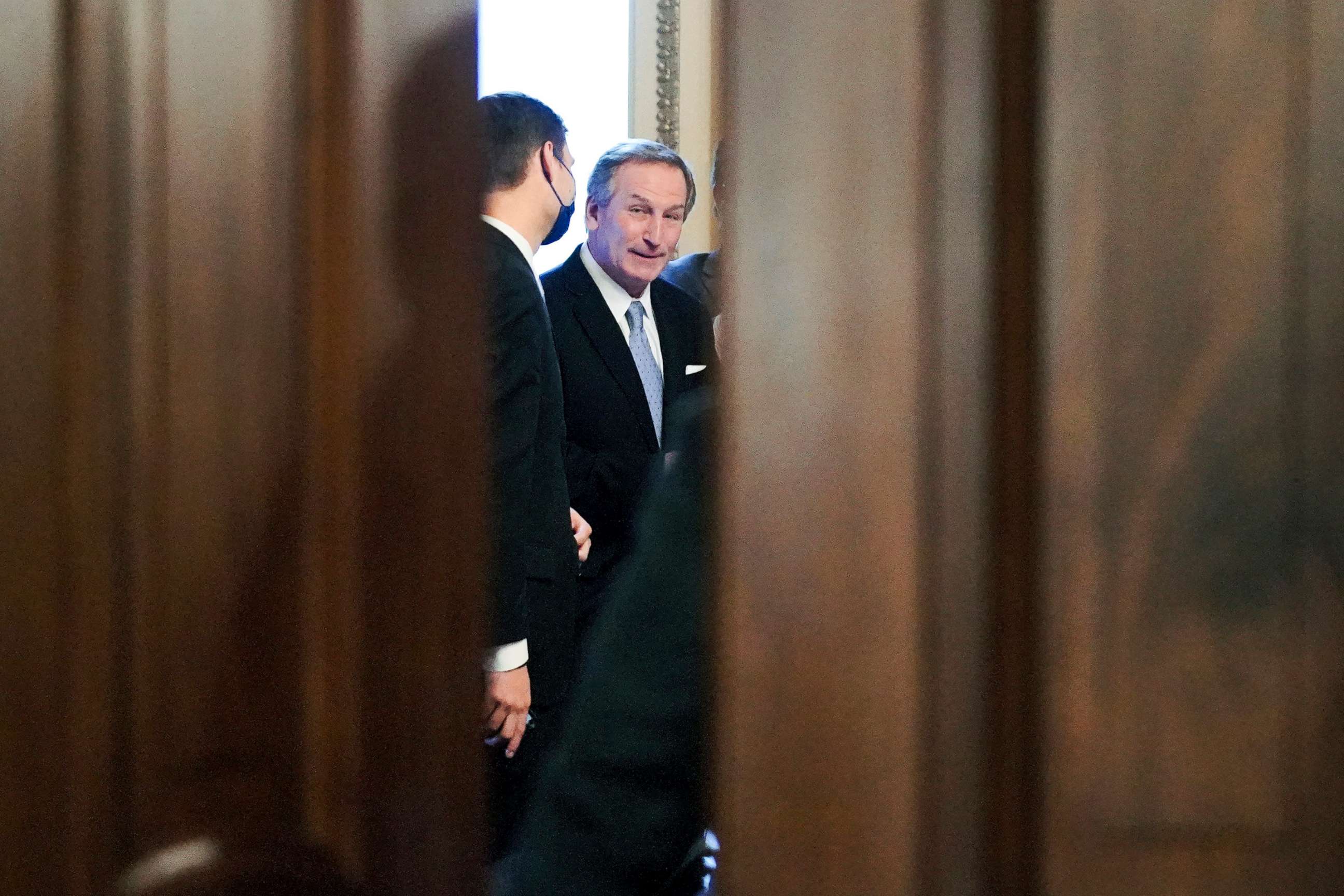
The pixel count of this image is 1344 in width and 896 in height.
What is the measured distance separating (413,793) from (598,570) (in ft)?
3.88

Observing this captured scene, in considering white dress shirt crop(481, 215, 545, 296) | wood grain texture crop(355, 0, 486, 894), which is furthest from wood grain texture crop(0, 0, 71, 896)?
white dress shirt crop(481, 215, 545, 296)

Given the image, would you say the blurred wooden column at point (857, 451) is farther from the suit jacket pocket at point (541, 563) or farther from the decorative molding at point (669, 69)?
the decorative molding at point (669, 69)

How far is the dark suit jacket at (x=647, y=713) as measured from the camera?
76 centimetres

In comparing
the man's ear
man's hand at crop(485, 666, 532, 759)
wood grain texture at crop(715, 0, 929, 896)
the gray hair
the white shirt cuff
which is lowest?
man's hand at crop(485, 666, 532, 759)

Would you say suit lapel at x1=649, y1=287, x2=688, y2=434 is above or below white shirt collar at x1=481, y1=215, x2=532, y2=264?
below

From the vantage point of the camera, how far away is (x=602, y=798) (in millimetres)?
792

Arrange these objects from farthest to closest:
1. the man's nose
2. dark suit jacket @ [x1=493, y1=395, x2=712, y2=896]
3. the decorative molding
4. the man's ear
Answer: the decorative molding → the man's nose → the man's ear → dark suit jacket @ [x1=493, y1=395, x2=712, y2=896]

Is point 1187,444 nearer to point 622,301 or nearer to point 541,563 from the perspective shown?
point 541,563

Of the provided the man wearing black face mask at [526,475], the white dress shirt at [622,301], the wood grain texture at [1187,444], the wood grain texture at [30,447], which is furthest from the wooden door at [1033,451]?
the white dress shirt at [622,301]

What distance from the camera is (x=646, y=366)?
1.76 metres

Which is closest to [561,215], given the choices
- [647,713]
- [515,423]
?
[515,423]

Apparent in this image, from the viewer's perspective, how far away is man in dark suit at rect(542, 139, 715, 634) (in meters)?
1.61

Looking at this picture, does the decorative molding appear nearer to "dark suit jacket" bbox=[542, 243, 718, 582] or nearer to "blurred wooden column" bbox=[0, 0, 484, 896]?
"dark suit jacket" bbox=[542, 243, 718, 582]

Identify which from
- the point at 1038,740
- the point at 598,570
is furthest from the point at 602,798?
the point at 598,570
